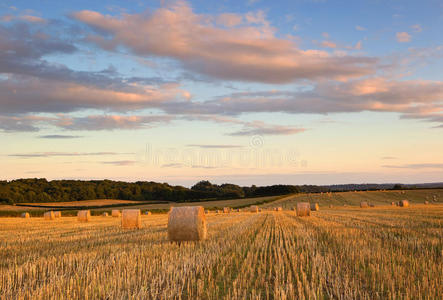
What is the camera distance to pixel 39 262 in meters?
9.24

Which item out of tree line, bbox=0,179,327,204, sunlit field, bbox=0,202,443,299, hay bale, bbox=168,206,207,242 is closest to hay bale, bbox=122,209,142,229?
hay bale, bbox=168,206,207,242

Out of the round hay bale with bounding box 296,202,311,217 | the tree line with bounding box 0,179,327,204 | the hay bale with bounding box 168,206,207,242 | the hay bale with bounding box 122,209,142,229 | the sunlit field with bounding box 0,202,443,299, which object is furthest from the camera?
the tree line with bounding box 0,179,327,204

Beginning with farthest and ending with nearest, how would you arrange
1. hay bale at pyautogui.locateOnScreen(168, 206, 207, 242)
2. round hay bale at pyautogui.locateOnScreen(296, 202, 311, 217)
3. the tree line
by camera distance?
the tree line
round hay bale at pyautogui.locateOnScreen(296, 202, 311, 217)
hay bale at pyautogui.locateOnScreen(168, 206, 207, 242)

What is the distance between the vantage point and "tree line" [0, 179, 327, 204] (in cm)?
7988

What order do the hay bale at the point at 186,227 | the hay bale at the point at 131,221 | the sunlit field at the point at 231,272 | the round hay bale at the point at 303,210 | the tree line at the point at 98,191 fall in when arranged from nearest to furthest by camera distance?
the sunlit field at the point at 231,272 → the hay bale at the point at 186,227 → the hay bale at the point at 131,221 → the round hay bale at the point at 303,210 → the tree line at the point at 98,191

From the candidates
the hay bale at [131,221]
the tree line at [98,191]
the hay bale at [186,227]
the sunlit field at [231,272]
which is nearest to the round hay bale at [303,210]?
the hay bale at [131,221]

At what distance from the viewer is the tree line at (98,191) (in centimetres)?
7988

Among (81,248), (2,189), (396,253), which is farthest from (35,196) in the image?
(396,253)

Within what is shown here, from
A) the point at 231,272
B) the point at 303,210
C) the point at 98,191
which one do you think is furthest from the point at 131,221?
the point at 98,191

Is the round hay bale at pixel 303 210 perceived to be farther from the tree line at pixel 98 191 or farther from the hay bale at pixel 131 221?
the tree line at pixel 98 191

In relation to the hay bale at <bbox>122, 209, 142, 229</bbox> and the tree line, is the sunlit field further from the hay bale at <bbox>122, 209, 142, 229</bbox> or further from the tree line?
the tree line

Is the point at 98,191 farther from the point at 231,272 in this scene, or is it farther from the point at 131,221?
the point at 231,272

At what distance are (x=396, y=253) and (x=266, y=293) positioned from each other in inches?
190

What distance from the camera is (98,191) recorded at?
294 ft
